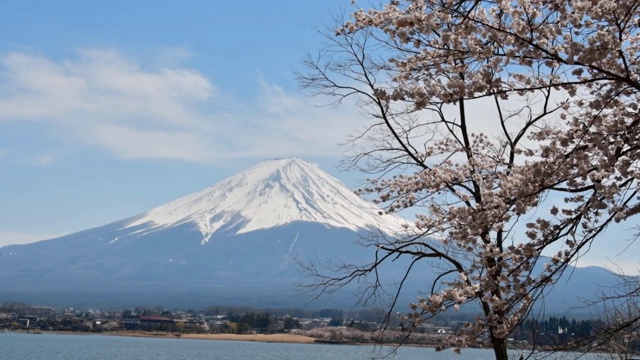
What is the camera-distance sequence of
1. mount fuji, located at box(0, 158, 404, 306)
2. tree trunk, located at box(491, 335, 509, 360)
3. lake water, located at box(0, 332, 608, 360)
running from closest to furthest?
tree trunk, located at box(491, 335, 509, 360)
lake water, located at box(0, 332, 608, 360)
mount fuji, located at box(0, 158, 404, 306)

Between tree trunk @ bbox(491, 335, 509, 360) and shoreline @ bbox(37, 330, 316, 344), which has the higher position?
shoreline @ bbox(37, 330, 316, 344)

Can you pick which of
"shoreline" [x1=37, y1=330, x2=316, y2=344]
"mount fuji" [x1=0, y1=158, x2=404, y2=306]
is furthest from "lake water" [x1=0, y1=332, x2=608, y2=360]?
"mount fuji" [x1=0, y1=158, x2=404, y2=306]

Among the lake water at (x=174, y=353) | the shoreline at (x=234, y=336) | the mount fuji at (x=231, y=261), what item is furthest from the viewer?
the mount fuji at (x=231, y=261)

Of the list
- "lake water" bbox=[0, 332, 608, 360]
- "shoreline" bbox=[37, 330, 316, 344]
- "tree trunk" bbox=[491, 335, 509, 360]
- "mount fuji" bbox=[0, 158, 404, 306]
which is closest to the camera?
"tree trunk" bbox=[491, 335, 509, 360]

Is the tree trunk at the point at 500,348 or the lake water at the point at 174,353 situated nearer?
the tree trunk at the point at 500,348

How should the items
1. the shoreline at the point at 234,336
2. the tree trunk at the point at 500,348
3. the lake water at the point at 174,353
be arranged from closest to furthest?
the tree trunk at the point at 500,348
the lake water at the point at 174,353
the shoreline at the point at 234,336

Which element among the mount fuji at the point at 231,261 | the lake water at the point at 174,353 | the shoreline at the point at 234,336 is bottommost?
the lake water at the point at 174,353

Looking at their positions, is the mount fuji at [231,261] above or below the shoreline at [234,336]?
above

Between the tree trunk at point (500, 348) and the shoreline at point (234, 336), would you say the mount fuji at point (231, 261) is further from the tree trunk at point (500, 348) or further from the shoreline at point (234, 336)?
the tree trunk at point (500, 348)

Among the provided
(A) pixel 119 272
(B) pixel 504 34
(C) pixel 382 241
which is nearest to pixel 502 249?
(C) pixel 382 241

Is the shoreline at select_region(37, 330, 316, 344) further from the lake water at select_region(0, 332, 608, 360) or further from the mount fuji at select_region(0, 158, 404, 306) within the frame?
the mount fuji at select_region(0, 158, 404, 306)

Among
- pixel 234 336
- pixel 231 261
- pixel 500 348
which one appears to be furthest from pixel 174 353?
pixel 231 261

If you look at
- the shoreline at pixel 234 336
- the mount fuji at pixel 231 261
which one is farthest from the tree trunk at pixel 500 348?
the mount fuji at pixel 231 261

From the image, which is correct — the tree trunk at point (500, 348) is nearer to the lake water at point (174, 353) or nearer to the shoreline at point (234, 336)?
the lake water at point (174, 353)
